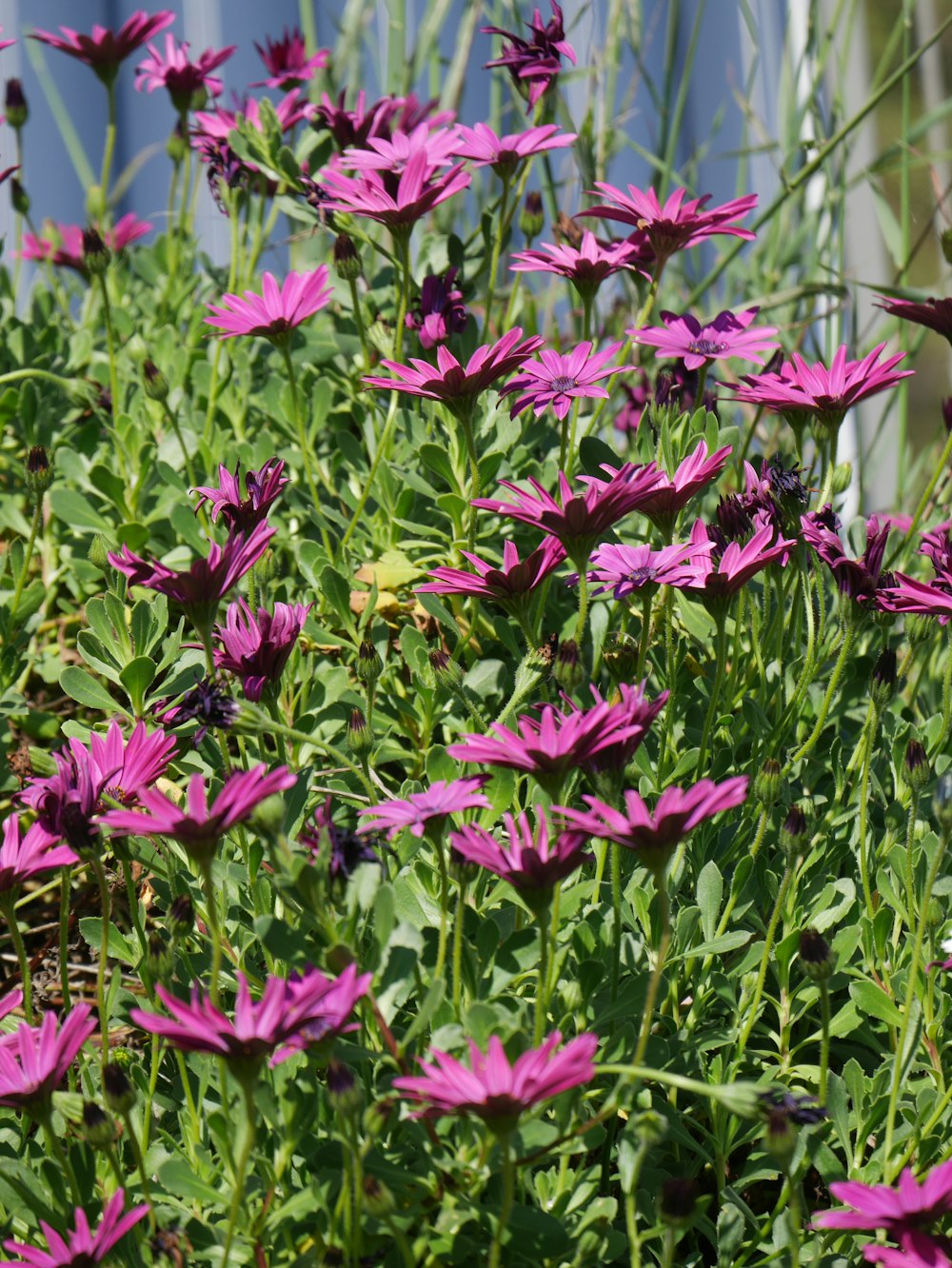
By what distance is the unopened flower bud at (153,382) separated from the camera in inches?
44.7

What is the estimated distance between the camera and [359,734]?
819mm

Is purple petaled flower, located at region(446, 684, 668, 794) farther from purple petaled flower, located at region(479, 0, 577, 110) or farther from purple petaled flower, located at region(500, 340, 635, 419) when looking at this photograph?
purple petaled flower, located at region(479, 0, 577, 110)

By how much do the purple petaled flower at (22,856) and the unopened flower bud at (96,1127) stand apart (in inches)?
5.2

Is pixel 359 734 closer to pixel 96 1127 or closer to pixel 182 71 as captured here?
pixel 96 1127

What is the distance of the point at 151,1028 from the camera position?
1.83 feet

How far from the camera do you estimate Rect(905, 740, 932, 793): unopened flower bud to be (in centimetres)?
85

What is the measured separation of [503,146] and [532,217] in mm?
252

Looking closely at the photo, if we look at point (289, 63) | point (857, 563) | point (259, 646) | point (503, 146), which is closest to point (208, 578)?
point (259, 646)

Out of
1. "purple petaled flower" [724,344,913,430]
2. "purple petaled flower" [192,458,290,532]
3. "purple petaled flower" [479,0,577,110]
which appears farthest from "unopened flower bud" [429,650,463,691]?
"purple petaled flower" [479,0,577,110]

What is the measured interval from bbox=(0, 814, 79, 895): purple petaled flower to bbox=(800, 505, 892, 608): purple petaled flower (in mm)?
476

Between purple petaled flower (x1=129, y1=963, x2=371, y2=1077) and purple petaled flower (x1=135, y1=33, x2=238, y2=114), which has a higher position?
purple petaled flower (x1=135, y1=33, x2=238, y2=114)

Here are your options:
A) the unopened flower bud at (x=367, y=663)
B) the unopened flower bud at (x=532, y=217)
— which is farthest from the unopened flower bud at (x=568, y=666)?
the unopened flower bud at (x=532, y=217)

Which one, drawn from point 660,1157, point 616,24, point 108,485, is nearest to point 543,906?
point 660,1157

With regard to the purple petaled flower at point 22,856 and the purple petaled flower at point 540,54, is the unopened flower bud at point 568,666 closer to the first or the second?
the purple petaled flower at point 22,856
